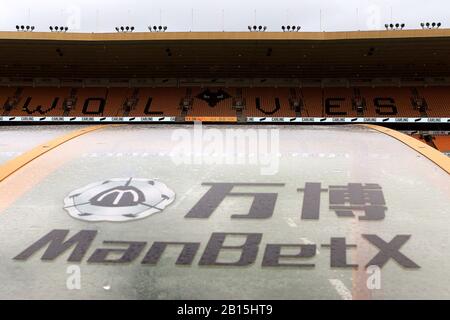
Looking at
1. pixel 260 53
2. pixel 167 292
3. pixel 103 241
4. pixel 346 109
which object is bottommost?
pixel 167 292

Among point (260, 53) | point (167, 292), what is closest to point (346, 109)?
point (260, 53)

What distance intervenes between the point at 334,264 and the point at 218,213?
2151mm

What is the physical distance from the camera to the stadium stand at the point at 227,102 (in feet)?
113

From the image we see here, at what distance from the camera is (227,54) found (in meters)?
32.7

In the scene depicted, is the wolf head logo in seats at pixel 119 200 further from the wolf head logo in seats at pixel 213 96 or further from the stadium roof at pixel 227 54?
the wolf head logo in seats at pixel 213 96

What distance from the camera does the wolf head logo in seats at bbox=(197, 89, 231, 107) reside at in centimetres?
3632

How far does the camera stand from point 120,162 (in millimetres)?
10148

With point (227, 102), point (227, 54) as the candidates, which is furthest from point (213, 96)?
point (227, 54)

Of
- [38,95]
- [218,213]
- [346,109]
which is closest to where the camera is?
[218,213]

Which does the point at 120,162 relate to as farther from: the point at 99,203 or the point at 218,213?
the point at 218,213

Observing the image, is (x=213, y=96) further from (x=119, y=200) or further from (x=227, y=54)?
(x=119, y=200)

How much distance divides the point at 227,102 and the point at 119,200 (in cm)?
2827

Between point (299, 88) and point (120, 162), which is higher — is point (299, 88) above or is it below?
above

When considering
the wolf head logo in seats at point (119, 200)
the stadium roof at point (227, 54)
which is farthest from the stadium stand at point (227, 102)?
the wolf head logo in seats at point (119, 200)
